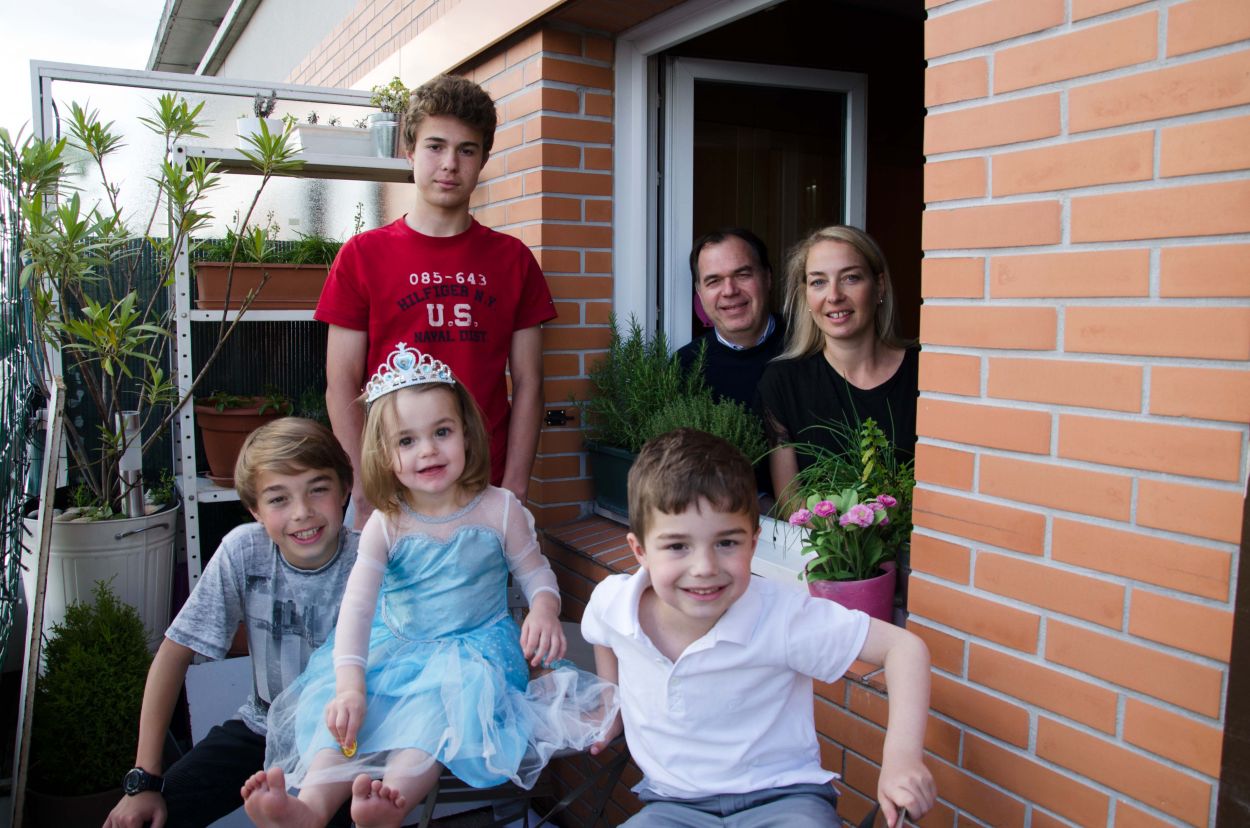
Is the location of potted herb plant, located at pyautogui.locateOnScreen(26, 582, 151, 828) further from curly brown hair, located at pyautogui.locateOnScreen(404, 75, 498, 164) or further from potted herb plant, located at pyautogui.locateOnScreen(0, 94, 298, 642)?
curly brown hair, located at pyautogui.locateOnScreen(404, 75, 498, 164)

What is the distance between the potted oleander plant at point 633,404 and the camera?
288 centimetres

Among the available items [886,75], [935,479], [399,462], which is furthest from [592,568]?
[886,75]

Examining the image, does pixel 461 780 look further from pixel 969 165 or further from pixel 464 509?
pixel 969 165

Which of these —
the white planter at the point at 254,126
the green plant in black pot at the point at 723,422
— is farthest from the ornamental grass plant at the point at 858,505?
the white planter at the point at 254,126

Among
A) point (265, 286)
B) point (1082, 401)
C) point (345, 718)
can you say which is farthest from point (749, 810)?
point (265, 286)

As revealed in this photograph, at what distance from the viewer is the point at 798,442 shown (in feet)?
8.93

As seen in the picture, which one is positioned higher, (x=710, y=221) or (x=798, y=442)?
(x=710, y=221)

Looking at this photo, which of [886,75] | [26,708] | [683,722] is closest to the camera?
[683,722]

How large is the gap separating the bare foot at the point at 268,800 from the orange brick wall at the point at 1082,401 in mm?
1198

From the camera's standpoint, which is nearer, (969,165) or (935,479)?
(969,165)

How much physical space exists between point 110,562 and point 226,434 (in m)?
0.63

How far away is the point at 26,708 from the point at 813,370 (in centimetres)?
226

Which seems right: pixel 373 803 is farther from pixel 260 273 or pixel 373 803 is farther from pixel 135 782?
pixel 260 273

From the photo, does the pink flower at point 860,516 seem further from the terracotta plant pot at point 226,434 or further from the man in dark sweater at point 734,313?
the terracotta plant pot at point 226,434
